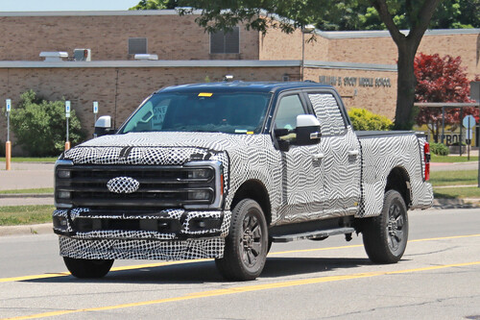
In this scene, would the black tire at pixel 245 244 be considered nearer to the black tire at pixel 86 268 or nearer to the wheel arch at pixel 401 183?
the black tire at pixel 86 268

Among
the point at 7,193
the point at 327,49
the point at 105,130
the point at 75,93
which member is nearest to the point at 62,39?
the point at 75,93

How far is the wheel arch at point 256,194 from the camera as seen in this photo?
1132 centimetres

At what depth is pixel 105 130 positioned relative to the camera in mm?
12664

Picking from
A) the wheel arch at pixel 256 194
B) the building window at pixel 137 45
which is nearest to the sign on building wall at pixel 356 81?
the building window at pixel 137 45

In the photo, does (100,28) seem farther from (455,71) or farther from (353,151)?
(353,151)

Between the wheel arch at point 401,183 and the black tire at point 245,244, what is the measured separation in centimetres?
327

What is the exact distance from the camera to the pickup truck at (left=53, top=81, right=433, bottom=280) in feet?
35.3

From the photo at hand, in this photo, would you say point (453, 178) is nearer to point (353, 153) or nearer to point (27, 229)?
point (27, 229)

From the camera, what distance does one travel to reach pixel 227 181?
35.6ft

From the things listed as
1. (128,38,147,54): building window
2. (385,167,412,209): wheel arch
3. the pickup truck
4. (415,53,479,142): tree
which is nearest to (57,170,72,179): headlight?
the pickup truck

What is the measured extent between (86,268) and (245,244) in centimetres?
183

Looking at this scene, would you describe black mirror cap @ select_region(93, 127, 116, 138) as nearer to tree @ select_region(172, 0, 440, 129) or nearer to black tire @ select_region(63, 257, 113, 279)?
black tire @ select_region(63, 257, 113, 279)

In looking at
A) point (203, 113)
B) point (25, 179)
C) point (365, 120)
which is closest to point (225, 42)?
point (365, 120)

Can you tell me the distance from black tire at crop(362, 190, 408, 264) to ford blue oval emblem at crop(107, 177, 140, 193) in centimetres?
379
